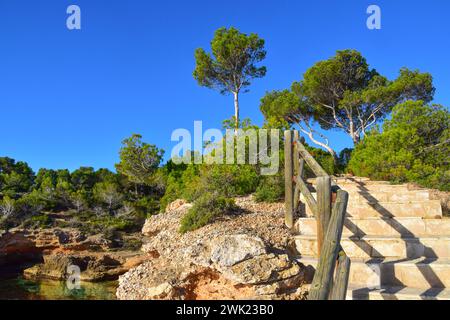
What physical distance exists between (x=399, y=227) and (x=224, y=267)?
243 centimetres

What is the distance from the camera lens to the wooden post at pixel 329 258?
2.18 m

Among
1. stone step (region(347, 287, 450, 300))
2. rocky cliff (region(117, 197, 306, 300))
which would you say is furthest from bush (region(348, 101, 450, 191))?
rocky cliff (region(117, 197, 306, 300))

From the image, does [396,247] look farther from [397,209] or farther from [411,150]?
[411,150]

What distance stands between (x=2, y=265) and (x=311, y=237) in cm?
1570

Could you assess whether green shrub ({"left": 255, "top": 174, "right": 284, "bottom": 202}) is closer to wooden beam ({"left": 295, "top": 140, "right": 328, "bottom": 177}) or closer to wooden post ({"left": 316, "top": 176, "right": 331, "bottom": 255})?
wooden beam ({"left": 295, "top": 140, "right": 328, "bottom": 177})

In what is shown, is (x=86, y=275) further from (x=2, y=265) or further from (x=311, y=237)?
(x=311, y=237)

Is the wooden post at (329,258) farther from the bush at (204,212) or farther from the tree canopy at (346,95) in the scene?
the tree canopy at (346,95)

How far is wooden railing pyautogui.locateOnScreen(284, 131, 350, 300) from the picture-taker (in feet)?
7.52

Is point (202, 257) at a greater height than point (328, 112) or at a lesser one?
lesser

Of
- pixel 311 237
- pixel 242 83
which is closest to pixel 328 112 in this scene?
pixel 242 83

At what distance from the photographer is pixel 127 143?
24.1 m

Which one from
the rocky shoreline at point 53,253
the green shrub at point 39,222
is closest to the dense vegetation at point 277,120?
the green shrub at point 39,222

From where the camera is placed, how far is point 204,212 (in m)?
5.38

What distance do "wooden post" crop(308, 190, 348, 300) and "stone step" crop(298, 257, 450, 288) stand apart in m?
1.25
